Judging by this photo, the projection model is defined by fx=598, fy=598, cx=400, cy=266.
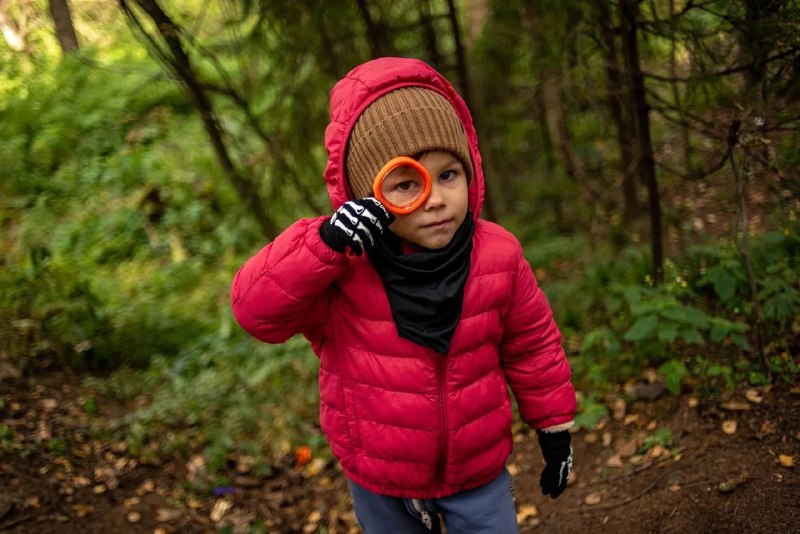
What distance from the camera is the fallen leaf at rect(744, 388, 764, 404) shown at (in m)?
3.29

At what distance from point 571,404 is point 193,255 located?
683 centimetres

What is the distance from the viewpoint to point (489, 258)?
204cm

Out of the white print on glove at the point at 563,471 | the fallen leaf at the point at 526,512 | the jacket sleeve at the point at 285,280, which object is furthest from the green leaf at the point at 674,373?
the jacket sleeve at the point at 285,280

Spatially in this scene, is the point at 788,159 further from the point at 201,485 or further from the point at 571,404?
the point at 201,485

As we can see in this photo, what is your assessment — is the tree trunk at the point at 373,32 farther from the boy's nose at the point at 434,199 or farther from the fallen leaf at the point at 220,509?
the fallen leaf at the point at 220,509

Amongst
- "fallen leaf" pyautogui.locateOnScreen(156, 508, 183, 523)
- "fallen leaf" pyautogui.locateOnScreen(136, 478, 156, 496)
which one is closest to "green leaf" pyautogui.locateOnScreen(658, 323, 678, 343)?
"fallen leaf" pyautogui.locateOnScreen(156, 508, 183, 523)

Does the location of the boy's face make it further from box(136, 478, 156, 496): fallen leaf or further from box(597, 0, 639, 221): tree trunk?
box(136, 478, 156, 496): fallen leaf

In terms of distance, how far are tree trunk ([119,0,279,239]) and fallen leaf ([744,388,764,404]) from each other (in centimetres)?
359

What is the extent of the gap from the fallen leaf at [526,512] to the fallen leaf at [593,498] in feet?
1.00

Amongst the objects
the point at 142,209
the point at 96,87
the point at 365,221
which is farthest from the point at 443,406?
the point at 96,87

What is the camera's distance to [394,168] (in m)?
1.84

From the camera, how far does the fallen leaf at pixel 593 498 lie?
10.8ft

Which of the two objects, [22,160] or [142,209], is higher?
[22,160]

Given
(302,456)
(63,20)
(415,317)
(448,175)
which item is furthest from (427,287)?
(63,20)
